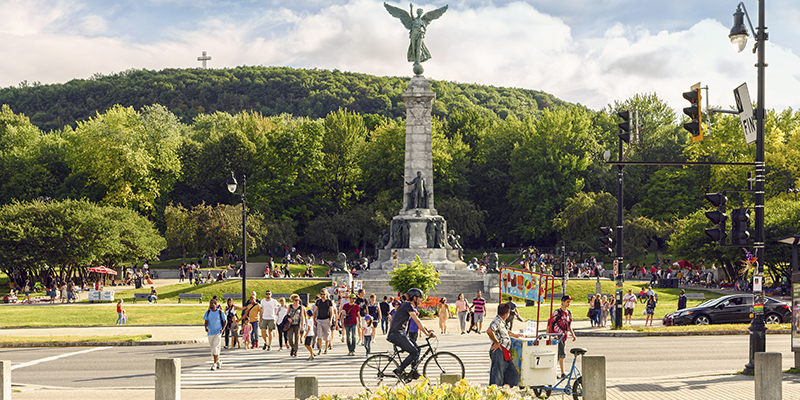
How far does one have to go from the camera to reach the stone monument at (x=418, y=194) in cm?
4619

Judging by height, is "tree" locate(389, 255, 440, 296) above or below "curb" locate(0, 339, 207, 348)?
above

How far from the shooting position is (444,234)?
4712cm

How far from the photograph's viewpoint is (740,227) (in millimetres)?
14406

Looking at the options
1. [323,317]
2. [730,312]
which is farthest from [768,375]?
[730,312]

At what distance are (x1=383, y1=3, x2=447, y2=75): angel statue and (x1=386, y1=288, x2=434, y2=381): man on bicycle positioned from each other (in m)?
36.9

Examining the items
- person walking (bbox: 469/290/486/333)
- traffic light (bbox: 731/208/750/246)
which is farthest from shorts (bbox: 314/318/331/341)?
traffic light (bbox: 731/208/750/246)

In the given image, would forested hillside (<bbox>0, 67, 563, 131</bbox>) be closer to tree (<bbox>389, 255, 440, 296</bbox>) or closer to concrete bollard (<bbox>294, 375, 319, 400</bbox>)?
tree (<bbox>389, 255, 440, 296</bbox>)

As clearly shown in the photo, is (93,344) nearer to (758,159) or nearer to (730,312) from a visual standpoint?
(758,159)

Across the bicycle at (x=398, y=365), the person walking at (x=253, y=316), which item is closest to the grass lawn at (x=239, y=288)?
the person walking at (x=253, y=316)

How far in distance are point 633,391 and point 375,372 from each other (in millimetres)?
4663

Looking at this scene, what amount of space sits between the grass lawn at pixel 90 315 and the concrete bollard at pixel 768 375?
24404 mm

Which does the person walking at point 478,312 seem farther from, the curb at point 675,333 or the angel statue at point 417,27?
the angel statue at point 417,27

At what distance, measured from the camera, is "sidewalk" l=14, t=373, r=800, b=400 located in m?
12.3

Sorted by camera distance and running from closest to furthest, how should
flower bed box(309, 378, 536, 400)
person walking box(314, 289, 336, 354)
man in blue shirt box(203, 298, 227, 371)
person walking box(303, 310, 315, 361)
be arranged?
flower bed box(309, 378, 536, 400)
man in blue shirt box(203, 298, 227, 371)
person walking box(303, 310, 315, 361)
person walking box(314, 289, 336, 354)
